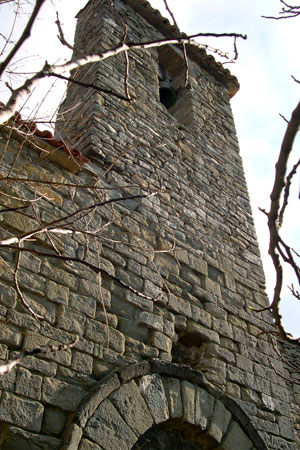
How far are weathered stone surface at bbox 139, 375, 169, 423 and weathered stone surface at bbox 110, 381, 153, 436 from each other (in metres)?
0.04

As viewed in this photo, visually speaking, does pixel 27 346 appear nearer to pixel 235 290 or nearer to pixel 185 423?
pixel 185 423

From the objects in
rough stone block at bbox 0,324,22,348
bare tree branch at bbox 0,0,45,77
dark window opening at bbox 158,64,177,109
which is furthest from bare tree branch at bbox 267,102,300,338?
dark window opening at bbox 158,64,177,109

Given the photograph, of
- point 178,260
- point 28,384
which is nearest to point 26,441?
point 28,384

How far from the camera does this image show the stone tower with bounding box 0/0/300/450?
104 inches

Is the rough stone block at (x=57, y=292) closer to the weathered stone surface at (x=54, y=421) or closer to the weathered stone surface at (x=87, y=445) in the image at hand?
the weathered stone surface at (x=54, y=421)

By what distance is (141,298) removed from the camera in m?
3.44

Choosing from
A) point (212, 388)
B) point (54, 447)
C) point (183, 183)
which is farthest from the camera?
point (183, 183)

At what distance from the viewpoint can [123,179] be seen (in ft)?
13.2

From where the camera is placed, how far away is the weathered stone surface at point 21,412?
2352mm

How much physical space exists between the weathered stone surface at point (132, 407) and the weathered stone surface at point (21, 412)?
459 millimetres

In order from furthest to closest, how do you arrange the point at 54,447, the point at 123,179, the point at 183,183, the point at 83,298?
1. the point at 183,183
2. the point at 123,179
3. the point at 83,298
4. the point at 54,447

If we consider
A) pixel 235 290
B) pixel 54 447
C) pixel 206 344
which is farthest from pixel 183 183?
pixel 54 447

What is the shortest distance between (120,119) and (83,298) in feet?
6.79

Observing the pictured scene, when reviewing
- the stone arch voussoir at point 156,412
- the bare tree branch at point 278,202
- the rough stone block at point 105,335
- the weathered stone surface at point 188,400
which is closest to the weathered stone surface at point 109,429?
the stone arch voussoir at point 156,412
